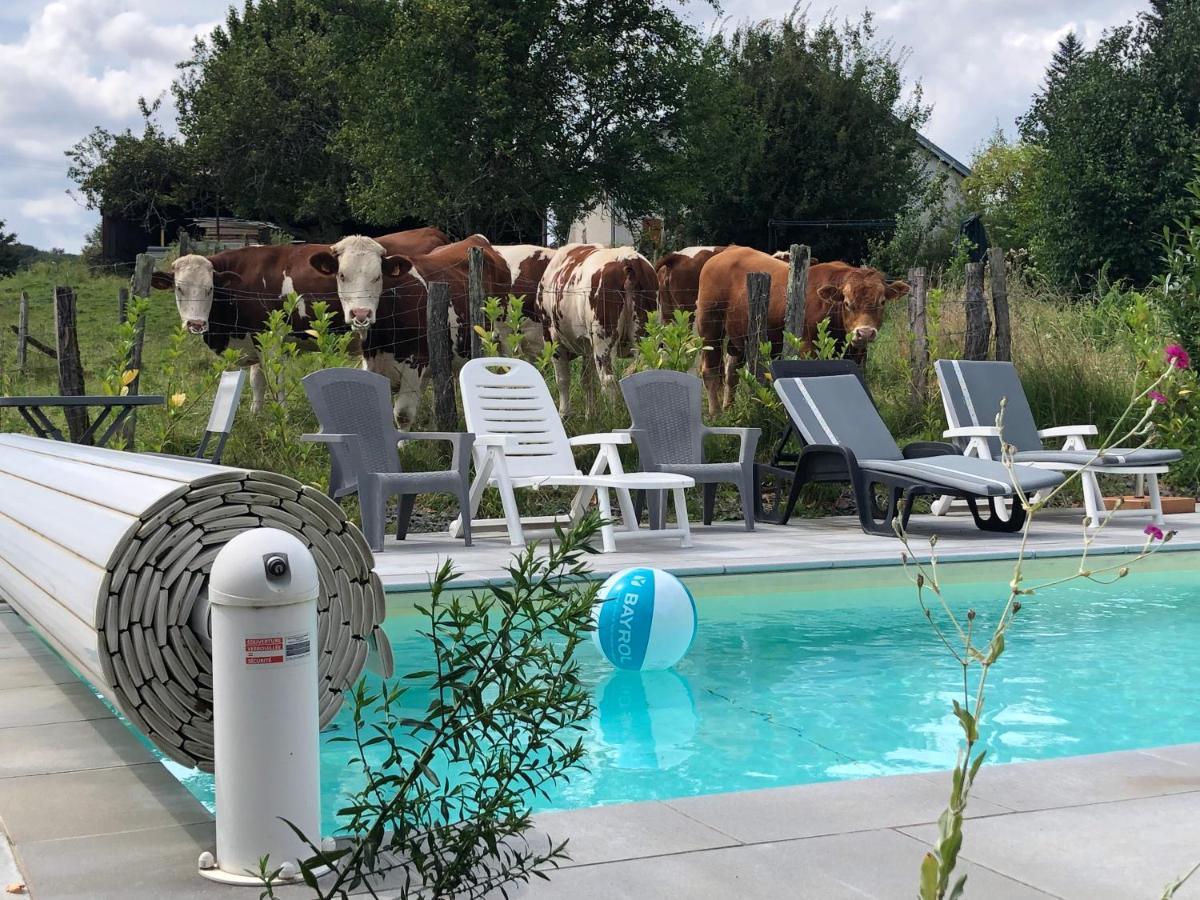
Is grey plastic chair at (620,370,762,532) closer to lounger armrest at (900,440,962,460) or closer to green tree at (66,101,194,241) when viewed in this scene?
lounger armrest at (900,440,962,460)

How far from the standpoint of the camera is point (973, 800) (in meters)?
3.10

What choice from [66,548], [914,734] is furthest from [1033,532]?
[66,548]

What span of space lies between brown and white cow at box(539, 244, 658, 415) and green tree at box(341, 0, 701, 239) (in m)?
15.3

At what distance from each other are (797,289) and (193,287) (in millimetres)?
5171

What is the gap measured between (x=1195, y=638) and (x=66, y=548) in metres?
4.87

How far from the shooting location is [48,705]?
4.17 meters

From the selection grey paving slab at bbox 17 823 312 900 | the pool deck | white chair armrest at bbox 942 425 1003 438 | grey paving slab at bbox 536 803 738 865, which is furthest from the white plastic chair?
grey paving slab at bbox 17 823 312 900

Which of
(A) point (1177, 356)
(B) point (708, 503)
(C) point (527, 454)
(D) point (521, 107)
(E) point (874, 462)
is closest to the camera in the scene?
(A) point (1177, 356)

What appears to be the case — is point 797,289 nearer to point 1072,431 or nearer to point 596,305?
point 596,305

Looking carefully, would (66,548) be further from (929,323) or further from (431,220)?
(431,220)

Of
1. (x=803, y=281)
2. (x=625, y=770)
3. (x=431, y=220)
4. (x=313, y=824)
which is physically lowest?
(x=625, y=770)

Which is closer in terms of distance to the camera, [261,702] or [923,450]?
[261,702]

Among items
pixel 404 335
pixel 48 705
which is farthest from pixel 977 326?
pixel 48 705

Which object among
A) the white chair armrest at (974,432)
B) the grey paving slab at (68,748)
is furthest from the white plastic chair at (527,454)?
the grey paving slab at (68,748)
